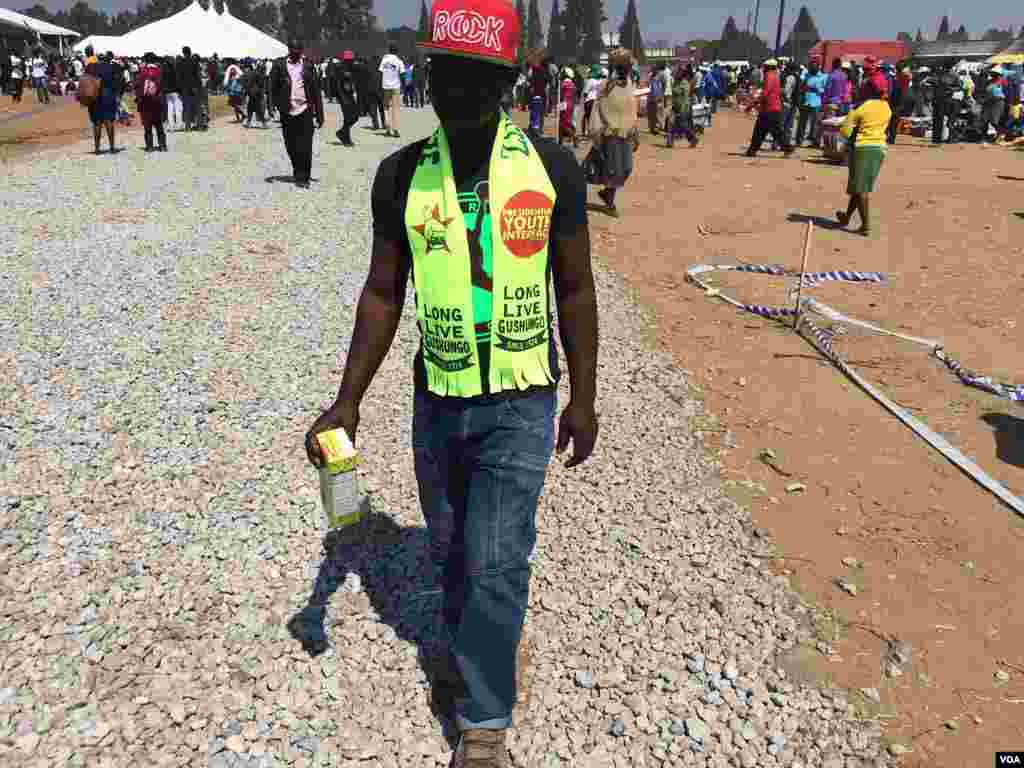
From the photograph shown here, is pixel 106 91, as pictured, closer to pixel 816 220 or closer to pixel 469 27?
pixel 816 220

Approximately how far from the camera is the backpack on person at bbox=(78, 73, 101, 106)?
47.3ft

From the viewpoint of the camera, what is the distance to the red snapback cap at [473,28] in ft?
6.61

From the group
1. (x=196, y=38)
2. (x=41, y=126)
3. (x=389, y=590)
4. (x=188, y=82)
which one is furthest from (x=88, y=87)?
(x=196, y=38)

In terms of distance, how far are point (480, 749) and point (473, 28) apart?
2.08m

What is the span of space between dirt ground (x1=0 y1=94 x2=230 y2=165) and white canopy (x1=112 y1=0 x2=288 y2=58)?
2.39 meters

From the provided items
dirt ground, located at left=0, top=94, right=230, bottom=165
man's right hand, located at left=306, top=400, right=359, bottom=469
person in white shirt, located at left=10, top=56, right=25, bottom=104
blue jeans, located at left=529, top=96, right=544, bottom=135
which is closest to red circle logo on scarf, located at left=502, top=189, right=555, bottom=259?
man's right hand, located at left=306, top=400, right=359, bottom=469

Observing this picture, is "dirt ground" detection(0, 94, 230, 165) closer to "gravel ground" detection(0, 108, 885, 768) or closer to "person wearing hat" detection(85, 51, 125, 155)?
"person wearing hat" detection(85, 51, 125, 155)

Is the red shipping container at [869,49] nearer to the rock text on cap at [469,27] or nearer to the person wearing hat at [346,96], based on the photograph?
the person wearing hat at [346,96]

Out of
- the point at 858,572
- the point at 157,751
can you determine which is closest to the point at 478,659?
the point at 157,751

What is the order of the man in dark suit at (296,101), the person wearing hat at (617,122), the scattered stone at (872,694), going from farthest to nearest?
1. the man in dark suit at (296,101)
2. the person wearing hat at (617,122)
3. the scattered stone at (872,694)

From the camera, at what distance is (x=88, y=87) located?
47.5ft

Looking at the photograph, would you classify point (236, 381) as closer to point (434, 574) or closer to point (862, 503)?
point (434, 574)

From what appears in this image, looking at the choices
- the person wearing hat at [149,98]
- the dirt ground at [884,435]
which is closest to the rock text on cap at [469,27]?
the dirt ground at [884,435]

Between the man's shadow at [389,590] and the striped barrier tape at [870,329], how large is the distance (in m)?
3.14
